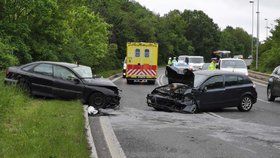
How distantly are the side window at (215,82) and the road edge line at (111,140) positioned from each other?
18.7 feet

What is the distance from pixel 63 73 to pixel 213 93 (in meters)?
5.33

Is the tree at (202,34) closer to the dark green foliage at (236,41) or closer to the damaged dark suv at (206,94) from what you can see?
the dark green foliage at (236,41)

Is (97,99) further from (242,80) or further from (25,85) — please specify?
(242,80)

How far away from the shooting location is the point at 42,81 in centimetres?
1878

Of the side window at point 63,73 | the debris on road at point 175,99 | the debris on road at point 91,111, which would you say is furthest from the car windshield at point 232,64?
the debris on road at point 91,111

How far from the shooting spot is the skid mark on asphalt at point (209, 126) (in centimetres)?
1195

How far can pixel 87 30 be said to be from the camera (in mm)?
45031

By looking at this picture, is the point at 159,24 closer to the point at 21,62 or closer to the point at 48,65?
the point at 21,62

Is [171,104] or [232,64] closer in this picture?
[171,104]

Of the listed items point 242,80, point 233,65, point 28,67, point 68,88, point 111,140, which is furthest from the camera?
point 233,65

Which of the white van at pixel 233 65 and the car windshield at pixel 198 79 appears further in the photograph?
the white van at pixel 233 65

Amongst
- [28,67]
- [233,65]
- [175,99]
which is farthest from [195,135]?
[233,65]

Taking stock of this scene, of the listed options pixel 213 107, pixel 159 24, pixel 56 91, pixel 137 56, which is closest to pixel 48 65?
pixel 56 91

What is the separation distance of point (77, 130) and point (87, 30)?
34258mm
